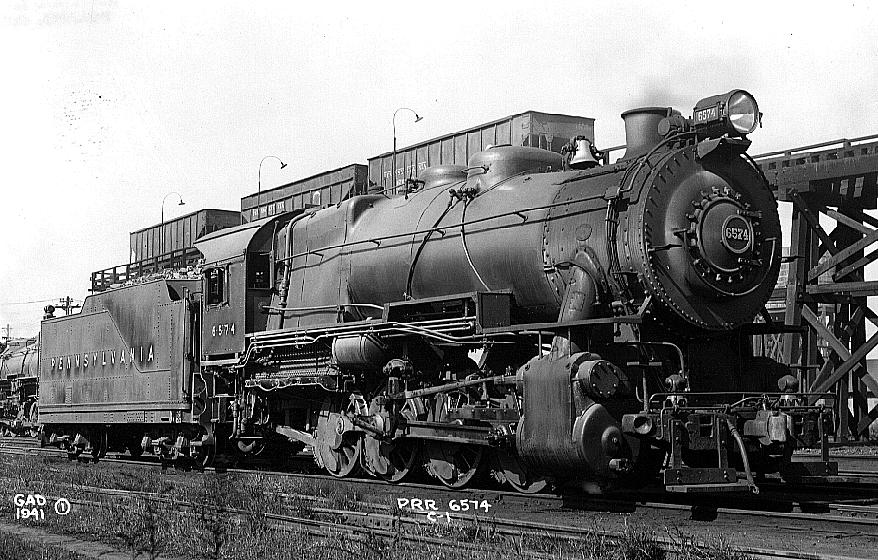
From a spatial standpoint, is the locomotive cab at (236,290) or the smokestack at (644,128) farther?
the locomotive cab at (236,290)

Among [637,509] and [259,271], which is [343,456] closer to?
[259,271]

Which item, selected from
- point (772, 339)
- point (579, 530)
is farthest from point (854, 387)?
point (579, 530)

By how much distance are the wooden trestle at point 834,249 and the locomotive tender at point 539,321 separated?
816 cm

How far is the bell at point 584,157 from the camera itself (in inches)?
481

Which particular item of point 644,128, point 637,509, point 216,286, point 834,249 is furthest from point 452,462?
point 834,249

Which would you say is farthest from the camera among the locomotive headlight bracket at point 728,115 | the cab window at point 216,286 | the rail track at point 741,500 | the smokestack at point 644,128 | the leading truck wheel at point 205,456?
the leading truck wheel at point 205,456

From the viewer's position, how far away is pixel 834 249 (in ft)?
67.4

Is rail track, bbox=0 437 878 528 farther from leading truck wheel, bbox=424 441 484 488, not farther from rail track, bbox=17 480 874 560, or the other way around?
rail track, bbox=17 480 874 560

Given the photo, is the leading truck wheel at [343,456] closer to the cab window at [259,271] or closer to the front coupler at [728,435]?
the cab window at [259,271]

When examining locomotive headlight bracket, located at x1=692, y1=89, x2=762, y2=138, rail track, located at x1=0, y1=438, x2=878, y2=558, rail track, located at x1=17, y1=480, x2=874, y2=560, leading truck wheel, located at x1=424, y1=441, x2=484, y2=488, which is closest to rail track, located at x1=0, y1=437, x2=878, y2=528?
rail track, located at x1=0, y1=438, x2=878, y2=558

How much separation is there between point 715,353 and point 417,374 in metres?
3.82

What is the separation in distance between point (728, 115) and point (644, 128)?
3.17 ft

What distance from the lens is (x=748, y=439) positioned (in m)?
10.2

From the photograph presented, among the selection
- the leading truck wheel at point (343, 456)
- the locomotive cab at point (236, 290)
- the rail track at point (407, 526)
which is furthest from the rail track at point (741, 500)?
the locomotive cab at point (236, 290)
